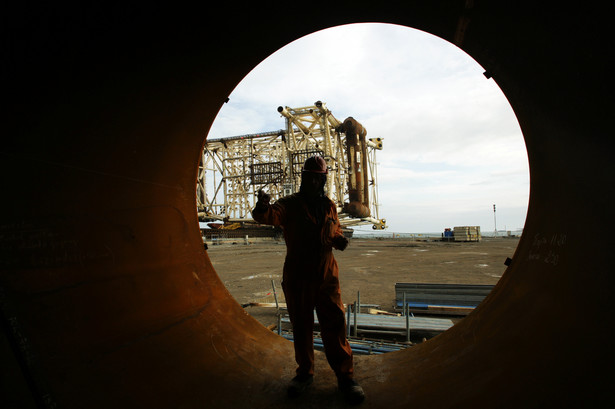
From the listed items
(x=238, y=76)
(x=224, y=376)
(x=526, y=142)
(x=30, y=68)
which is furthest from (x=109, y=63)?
(x=526, y=142)

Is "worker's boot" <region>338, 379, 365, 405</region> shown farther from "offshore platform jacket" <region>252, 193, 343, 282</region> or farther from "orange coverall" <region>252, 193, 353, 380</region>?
"offshore platform jacket" <region>252, 193, 343, 282</region>

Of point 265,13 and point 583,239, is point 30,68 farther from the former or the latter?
point 583,239

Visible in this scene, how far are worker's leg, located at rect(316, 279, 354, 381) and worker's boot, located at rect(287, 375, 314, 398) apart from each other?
22 cm

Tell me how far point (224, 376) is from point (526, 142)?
9.18 ft

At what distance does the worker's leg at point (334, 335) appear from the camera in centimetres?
199

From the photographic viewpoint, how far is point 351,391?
1913 mm

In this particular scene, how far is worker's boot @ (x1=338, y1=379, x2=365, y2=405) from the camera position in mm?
1892

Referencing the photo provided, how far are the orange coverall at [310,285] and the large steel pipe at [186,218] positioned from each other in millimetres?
282

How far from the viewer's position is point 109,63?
1644 mm

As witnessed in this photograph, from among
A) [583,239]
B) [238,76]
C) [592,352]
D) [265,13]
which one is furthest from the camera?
[238,76]

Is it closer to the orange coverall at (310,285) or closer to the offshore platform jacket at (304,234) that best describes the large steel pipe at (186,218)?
the orange coverall at (310,285)

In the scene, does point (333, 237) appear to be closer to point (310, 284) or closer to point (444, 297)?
point (310, 284)

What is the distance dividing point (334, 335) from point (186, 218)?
157 cm

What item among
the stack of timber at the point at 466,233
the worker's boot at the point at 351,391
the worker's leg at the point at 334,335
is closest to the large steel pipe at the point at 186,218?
the worker's boot at the point at 351,391
